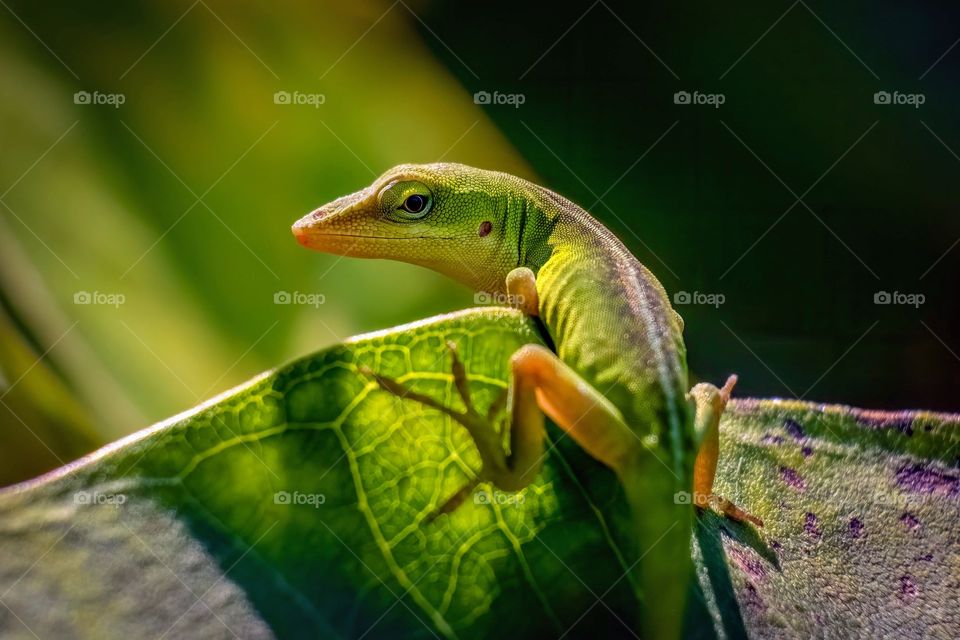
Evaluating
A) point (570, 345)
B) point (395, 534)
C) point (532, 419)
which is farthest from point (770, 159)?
point (395, 534)

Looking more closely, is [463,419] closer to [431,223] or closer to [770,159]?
[431,223]

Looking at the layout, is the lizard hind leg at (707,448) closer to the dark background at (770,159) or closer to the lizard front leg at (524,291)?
the lizard front leg at (524,291)

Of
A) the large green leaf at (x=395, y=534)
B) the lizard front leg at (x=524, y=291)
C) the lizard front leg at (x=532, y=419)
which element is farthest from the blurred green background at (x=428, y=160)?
the large green leaf at (x=395, y=534)

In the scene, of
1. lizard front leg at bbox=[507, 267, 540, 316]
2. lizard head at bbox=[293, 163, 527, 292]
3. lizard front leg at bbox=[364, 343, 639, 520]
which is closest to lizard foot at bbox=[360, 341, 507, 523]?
lizard front leg at bbox=[364, 343, 639, 520]

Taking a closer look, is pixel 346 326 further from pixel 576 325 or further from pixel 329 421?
pixel 329 421

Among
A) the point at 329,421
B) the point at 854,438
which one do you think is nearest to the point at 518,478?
the point at 329,421

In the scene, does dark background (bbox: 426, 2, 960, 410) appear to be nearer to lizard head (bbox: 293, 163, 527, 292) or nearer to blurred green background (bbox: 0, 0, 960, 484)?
blurred green background (bbox: 0, 0, 960, 484)
